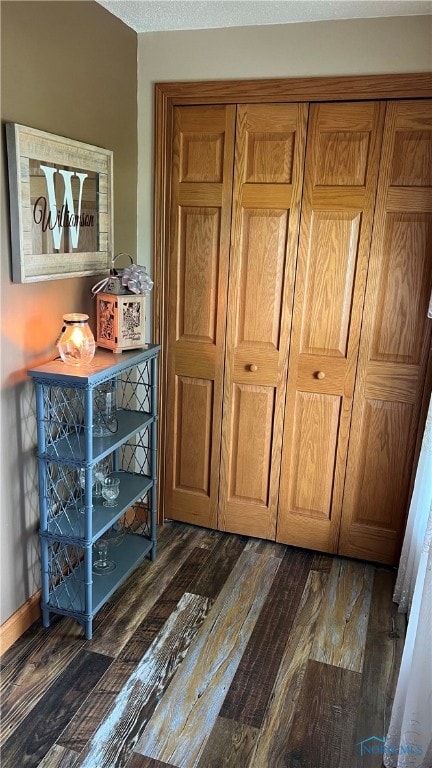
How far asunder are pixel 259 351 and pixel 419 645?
1.41m

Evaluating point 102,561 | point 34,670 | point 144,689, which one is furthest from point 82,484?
point 144,689

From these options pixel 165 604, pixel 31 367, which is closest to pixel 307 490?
pixel 165 604

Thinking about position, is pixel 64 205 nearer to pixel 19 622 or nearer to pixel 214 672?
pixel 19 622

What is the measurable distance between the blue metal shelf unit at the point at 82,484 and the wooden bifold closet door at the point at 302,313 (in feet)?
1.34

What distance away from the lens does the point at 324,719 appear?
70.8 inches

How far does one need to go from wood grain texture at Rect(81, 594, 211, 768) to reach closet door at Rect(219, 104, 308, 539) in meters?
0.62

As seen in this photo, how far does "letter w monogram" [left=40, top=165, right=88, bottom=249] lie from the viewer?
192cm

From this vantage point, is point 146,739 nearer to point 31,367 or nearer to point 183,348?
point 31,367

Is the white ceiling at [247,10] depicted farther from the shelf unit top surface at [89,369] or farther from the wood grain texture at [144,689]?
the wood grain texture at [144,689]

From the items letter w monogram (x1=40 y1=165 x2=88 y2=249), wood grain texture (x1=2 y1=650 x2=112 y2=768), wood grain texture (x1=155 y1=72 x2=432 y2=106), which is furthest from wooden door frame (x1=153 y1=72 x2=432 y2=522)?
wood grain texture (x1=2 y1=650 x2=112 y2=768)

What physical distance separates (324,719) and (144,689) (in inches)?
23.2

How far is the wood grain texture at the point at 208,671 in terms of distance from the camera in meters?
1.69

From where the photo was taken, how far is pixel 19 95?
1.76 meters

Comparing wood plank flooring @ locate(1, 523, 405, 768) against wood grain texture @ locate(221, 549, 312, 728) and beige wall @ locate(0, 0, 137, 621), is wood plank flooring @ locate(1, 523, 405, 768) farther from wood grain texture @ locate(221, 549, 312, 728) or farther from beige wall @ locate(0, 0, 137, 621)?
beige wall @ locate(0, 0, 137, 621)
